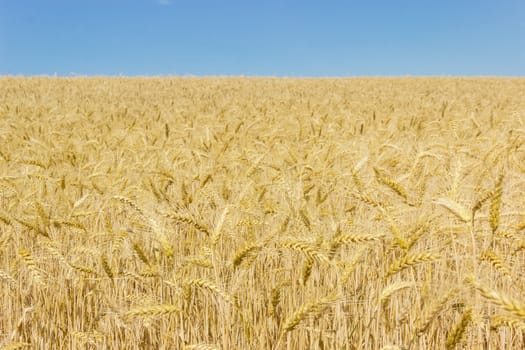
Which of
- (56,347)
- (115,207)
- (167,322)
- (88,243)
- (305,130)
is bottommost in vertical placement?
(56,347)

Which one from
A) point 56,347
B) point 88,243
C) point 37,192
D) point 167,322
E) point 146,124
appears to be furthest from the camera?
point 146,124

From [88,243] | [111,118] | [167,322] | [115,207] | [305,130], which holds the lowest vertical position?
[167,322]

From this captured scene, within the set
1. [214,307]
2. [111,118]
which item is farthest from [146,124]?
[214,307]

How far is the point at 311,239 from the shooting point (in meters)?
1.83

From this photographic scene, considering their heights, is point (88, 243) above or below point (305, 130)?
below

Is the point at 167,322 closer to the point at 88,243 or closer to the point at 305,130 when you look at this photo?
the point at 88,243

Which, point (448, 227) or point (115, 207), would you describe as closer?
point (448, 227)

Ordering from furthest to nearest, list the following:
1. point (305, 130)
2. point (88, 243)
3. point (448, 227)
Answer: point (305, 130)
point (88, 243)
point (448, 227)

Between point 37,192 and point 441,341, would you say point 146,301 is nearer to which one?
point 441,341

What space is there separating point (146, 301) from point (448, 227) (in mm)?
1208

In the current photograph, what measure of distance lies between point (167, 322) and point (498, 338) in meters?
1.29

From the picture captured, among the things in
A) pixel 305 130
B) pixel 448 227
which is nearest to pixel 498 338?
pixel 448 227

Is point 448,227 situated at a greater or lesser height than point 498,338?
greater

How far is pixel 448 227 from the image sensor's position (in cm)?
183
